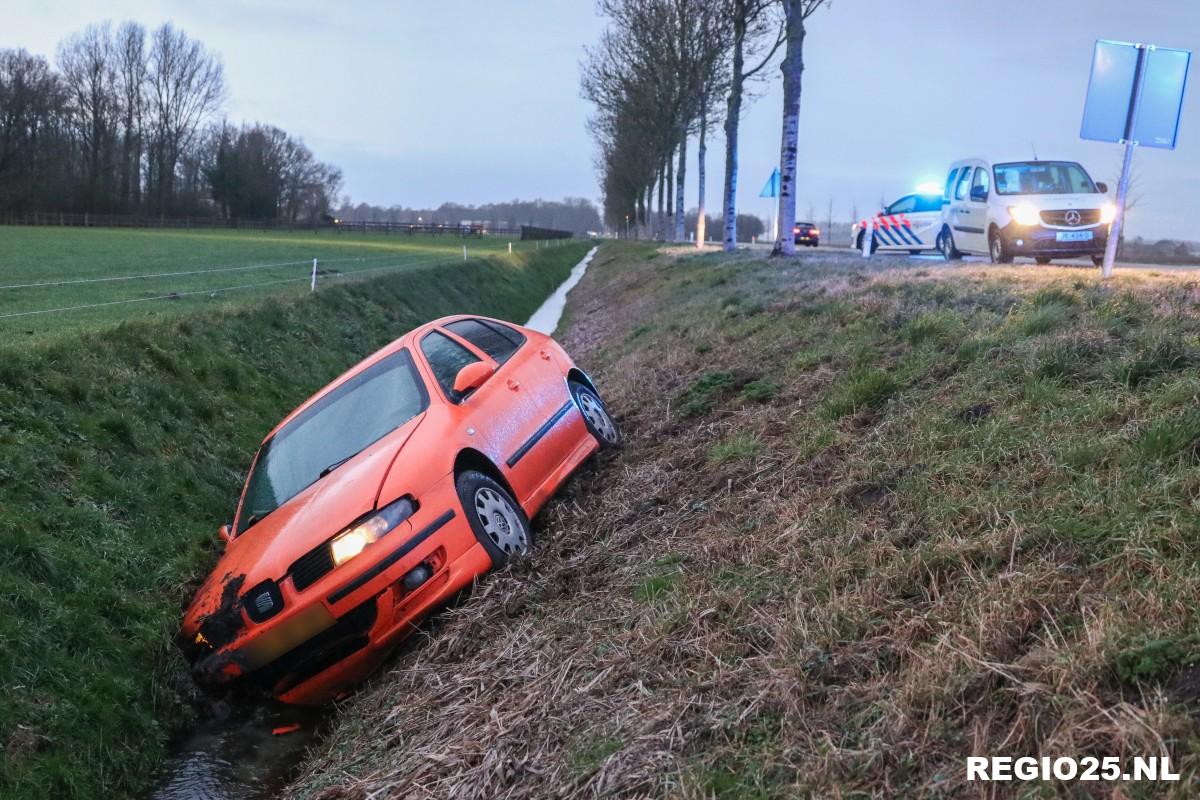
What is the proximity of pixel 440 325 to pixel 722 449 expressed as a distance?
98.8 inches

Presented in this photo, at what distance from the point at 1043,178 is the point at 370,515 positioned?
44.1 feet

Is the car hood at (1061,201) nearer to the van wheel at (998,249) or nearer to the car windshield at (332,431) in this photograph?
the van wheel at (998,249)

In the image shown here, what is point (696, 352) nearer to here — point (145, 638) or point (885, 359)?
point (885, 359)

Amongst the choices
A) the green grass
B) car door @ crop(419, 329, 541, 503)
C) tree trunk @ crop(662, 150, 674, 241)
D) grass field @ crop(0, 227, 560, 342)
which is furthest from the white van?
tree trunk @ crop(662, 150, 674, 241)

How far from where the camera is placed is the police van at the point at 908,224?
2012 centimetres

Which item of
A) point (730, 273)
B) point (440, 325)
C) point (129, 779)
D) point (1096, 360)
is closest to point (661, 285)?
point (730, 273)

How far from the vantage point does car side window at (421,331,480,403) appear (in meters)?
6.24

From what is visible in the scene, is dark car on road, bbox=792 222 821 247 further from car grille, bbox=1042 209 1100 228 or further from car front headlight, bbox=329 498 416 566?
car front headlight, bbox=329 498 416 566

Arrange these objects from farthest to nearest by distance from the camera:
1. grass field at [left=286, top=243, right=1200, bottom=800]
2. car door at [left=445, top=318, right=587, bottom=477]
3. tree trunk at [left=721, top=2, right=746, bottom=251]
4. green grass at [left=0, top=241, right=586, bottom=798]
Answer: tree trunk at [left=721, top=2, right=746, bottom=251], car door at [left=445, top=318, right=587, bottom=477], green grass at [left=0, top=241, right=586, bottom=798], grass field at [left=286, top=243, right=1200, bottom=800]

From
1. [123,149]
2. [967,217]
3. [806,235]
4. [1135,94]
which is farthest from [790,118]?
[123,149]

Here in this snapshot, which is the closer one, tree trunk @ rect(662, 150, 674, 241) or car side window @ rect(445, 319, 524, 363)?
car side window @ rect(445, 319, 524, 363)

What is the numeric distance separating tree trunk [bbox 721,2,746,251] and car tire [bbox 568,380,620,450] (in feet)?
70.4

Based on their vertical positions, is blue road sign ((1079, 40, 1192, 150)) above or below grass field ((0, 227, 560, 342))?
above

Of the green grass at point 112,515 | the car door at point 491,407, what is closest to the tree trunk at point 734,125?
the green grass at point 112,515
